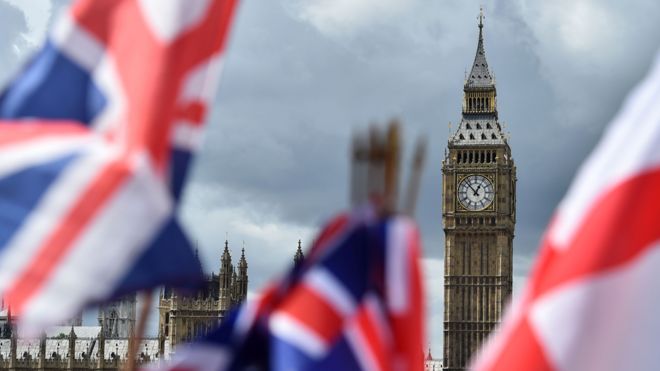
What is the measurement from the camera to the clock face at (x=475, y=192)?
72438 mm

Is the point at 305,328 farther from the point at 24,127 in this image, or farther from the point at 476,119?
the point at 476,119

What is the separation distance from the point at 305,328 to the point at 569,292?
1.18 m

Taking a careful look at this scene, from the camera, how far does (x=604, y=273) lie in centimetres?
631

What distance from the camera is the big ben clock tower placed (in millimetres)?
A: 72125

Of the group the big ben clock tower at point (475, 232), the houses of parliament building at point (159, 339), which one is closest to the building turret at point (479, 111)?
the big ben clock tower at point (475, 232)

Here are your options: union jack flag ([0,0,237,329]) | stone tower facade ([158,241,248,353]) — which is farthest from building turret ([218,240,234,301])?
union jack flag ([0,0,237,329])

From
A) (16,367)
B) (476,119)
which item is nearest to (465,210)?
(476,119)

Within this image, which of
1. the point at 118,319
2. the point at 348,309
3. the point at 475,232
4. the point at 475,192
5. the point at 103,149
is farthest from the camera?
the point at 118,319

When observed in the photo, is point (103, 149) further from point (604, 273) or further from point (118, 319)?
point (118, 319)

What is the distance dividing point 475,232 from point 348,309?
66.1 m

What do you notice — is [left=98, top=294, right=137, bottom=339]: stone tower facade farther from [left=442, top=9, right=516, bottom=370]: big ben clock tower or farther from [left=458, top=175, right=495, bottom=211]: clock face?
[left=458, top=175, right=495, bottom=211]: clock face

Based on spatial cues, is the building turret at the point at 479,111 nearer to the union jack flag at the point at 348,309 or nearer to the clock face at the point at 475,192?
the clock face at the point at 475,192

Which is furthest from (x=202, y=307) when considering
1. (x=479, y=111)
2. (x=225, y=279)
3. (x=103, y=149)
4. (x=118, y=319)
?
(x=103, y=149)

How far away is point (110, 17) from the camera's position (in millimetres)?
7562
